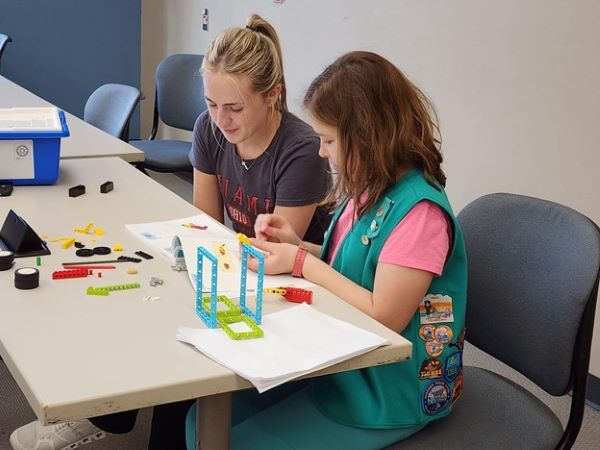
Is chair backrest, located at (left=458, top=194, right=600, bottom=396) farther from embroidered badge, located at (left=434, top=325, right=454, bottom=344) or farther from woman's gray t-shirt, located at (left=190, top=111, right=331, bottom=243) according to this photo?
woman's gray t-shirt, located at (left=190, top=111, right=331, bottom=243)

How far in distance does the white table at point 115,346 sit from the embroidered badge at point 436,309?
12 centimetres

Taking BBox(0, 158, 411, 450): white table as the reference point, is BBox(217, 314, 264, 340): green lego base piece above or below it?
above

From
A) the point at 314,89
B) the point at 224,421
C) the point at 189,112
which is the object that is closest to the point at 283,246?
the point at 314,89

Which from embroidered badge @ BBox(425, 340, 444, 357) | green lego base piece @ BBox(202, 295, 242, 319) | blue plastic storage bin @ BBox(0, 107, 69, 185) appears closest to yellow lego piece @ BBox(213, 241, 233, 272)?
green lego base piece @ BBox(202, 295, 242, 319)

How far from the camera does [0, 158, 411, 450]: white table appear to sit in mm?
A: 993

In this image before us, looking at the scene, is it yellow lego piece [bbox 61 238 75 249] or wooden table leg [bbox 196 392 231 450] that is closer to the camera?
wooden table leg [bbox 196 392 231 450]

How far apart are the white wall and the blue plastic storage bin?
2.29 feet

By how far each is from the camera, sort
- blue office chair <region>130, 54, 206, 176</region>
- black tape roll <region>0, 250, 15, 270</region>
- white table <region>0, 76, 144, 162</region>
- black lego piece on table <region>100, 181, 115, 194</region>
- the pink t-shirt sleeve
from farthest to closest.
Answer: blue office chair <region>130, 54, 206, 176</region>
white table <region>0, 76, 144, 162</region>
black lego piece on table <region>100, 181, 115, 194</region>
black tape roll <region>0, 250, 15, 270</region>
the pink t-shirt sleeve

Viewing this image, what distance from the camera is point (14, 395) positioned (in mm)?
2273

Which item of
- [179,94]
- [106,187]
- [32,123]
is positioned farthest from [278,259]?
[179,94]

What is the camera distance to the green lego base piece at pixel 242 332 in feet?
3.84

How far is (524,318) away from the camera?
4.68 ft

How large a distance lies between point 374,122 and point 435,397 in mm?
487

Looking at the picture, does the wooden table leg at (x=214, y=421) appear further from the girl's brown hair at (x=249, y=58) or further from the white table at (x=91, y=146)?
the white table at (x=91, y=146)
